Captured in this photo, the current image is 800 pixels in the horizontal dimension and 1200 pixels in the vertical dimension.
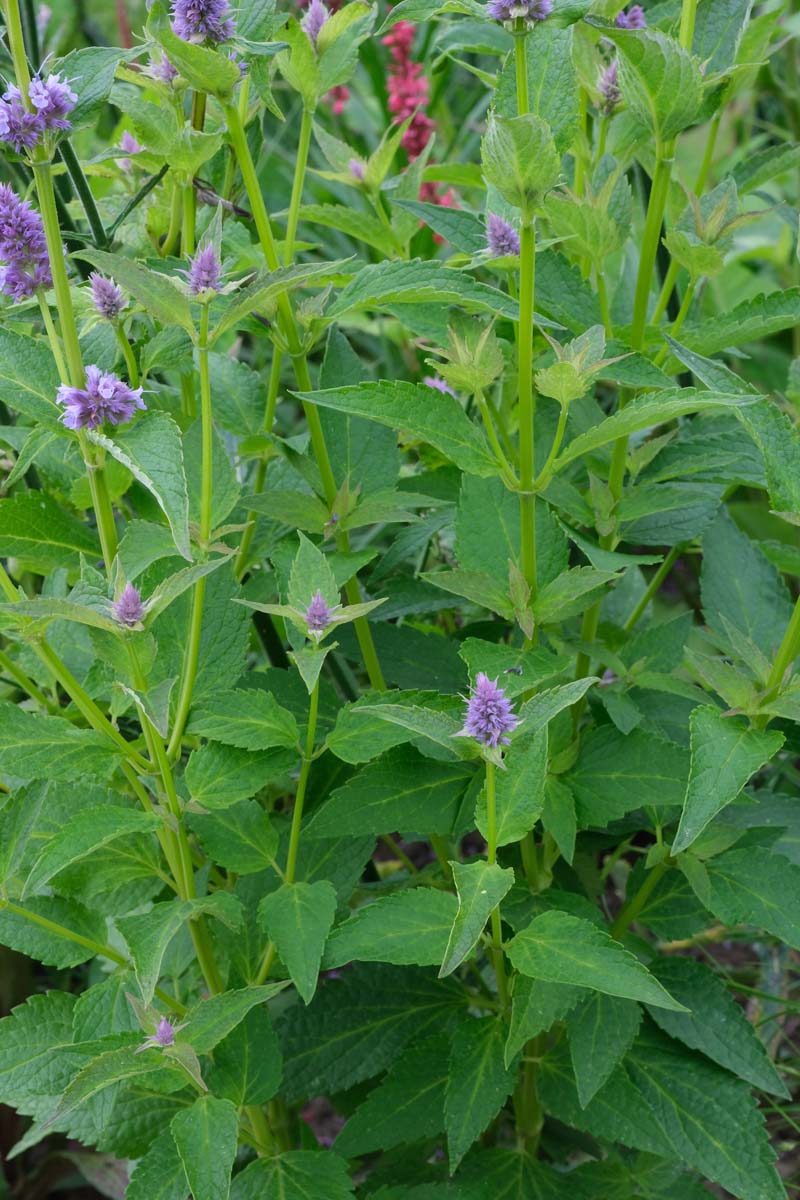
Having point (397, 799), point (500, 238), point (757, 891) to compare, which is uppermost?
point (500, 238)

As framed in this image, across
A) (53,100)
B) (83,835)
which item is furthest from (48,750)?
(53,100)

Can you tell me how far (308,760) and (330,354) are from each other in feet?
1.07

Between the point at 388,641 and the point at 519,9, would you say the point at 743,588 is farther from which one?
the point at 519,9

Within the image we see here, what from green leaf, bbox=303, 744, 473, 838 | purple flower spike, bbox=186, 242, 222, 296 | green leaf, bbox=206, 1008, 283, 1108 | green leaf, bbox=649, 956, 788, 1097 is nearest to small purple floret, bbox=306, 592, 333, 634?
green leaf, bbox=303, 744, 473, 838

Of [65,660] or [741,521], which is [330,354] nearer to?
[65,660]

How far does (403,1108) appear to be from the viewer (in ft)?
3.13

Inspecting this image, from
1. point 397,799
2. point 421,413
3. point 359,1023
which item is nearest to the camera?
point 421,413

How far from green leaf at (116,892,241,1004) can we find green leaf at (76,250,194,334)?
0.38 meters

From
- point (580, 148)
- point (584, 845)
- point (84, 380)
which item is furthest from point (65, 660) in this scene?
point (580, 148)

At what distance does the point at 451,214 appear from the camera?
3.06 feet

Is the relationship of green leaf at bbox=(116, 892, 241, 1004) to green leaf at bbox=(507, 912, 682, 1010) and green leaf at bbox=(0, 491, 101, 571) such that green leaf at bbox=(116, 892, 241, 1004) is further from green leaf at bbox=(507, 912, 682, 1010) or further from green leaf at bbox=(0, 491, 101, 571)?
green leaf at bbox=(0, 491, 101, 571)

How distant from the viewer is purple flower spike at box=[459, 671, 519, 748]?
2.41ft

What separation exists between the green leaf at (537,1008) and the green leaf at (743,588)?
367 millimetres

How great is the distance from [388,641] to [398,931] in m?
0.28
